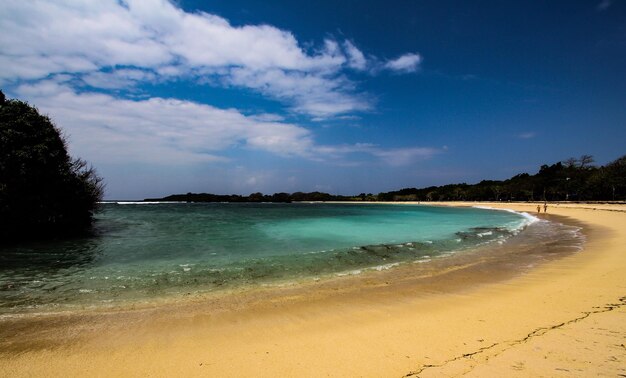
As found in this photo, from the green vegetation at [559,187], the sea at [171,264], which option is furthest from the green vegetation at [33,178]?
the green vegetation at [559,187]

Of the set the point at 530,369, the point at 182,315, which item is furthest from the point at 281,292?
the point at 530,369

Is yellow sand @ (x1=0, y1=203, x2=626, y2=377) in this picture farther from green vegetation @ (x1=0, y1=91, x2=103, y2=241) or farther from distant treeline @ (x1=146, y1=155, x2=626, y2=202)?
distant treeline @ (x1=146, y1=155, x2=626, y2=202)

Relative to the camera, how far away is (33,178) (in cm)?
1805

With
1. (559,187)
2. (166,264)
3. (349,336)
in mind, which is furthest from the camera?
(559,187)

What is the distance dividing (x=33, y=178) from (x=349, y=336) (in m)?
22.1

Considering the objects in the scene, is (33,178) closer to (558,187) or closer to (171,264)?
(171,264)

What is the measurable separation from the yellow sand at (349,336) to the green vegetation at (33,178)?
635 inches

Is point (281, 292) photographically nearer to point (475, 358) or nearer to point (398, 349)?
point (398, 349)

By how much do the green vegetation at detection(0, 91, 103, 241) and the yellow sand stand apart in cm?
1612

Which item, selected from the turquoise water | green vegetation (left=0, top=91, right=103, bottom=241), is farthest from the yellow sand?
green vegetation (left=0, top=91, right=103, bottom=241)

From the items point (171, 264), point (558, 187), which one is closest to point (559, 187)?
point (558, 187)

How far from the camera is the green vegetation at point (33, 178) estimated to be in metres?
16.9

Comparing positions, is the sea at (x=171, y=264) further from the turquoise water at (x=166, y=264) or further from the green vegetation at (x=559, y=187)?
the green vegetation at (x=559, y=187)

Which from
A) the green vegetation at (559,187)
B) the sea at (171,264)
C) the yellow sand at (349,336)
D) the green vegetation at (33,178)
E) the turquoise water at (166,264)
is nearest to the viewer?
the yellow sand at (349,336)
